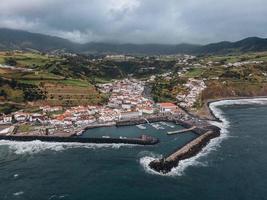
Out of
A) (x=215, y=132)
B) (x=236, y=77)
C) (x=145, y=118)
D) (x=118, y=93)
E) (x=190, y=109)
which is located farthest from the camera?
(x=236, y=77)

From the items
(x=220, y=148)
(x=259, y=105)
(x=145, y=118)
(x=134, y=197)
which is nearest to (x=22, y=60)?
(x=145, y=118)

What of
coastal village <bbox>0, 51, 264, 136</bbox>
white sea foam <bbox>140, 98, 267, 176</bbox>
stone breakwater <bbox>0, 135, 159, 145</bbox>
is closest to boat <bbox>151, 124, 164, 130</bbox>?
coastal village <bbox>0, 51, 264, 136</bbox>

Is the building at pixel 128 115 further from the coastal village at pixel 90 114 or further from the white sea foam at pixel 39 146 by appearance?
the white sea foam at pixel 39 146

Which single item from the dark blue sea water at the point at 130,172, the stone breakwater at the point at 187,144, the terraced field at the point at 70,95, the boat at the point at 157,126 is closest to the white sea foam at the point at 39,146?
the dark blue sea water at the point at 130,172

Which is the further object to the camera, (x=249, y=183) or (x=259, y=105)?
(x=259, y=105)

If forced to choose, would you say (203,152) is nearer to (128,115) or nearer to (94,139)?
(94,139)

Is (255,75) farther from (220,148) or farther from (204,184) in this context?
(204,184)

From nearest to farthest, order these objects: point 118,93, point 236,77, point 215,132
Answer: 1. point 215,132
2. point 118,93
3. point 236,77
